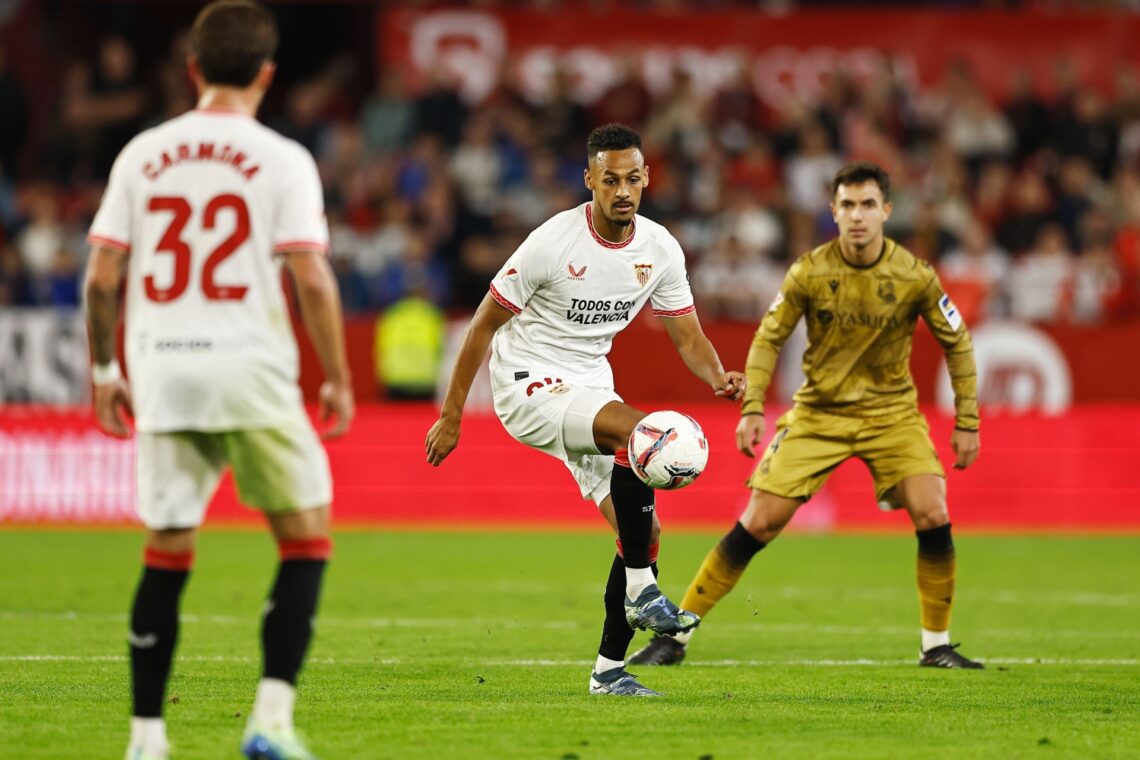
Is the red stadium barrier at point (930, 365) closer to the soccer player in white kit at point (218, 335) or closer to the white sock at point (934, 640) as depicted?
the white sock at point (934, 640)

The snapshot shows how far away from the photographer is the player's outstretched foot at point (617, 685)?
7.46 metres

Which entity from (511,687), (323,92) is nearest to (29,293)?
(323,92)

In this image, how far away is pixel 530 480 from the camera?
661 inches

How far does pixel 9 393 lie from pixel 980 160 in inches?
452

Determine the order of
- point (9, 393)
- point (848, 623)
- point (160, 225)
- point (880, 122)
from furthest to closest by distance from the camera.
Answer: point (880, 122) < point (9, 393) < point (848, 623) < point (160, 225)

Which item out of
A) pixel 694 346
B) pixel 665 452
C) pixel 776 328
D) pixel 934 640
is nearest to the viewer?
pixel 665 452

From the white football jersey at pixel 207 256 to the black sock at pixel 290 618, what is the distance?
507 mm

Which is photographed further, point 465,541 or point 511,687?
point 465,541

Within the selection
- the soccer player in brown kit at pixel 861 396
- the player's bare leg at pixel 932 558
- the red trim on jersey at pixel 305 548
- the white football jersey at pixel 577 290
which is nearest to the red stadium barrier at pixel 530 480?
the soccer player in brown kit at pixel 861 396

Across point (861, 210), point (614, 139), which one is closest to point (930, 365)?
point (861, 210)

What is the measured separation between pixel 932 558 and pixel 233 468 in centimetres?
444

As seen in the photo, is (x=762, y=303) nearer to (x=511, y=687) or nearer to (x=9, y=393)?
(x=9, y=393)

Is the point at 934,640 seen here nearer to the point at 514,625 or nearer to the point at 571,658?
the point at 571,658

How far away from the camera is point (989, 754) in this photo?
19.8 ft
